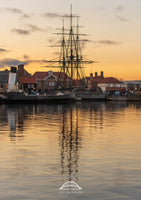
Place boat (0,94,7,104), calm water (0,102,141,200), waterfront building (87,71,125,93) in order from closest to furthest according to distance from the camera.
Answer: calm water (0,102,141,200)
boat (0,94,7,104)
waterfront building (87,71,125,93)

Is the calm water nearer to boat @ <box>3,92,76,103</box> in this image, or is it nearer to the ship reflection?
the ship reflection

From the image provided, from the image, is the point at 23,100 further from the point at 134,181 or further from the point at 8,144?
the point at 134,181

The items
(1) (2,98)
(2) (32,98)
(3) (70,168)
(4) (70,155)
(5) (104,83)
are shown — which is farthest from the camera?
(5) (104,83)

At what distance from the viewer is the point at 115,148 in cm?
2034

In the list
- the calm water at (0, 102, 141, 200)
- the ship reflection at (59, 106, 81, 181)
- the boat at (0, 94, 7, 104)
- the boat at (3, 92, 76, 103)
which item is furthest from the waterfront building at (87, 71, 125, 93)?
the calm water at (0, 102, 141, 200)

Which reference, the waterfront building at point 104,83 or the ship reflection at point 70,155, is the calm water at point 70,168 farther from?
the waterfront building at point 104,83

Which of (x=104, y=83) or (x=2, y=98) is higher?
(x=104, y=83)

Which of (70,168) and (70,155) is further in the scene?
(70,155)

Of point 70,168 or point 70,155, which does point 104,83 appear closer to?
point 70,155

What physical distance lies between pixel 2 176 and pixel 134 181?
188 inches

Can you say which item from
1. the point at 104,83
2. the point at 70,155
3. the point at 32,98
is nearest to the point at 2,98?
the point at 32,98

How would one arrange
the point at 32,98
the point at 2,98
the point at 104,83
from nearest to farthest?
the point at 2,98 → the point at 32,98 → the point at 104,83

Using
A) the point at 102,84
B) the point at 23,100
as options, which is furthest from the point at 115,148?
the point at 102,84

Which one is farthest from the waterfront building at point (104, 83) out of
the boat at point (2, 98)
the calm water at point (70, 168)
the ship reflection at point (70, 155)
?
the calm water at point (70, 168)
